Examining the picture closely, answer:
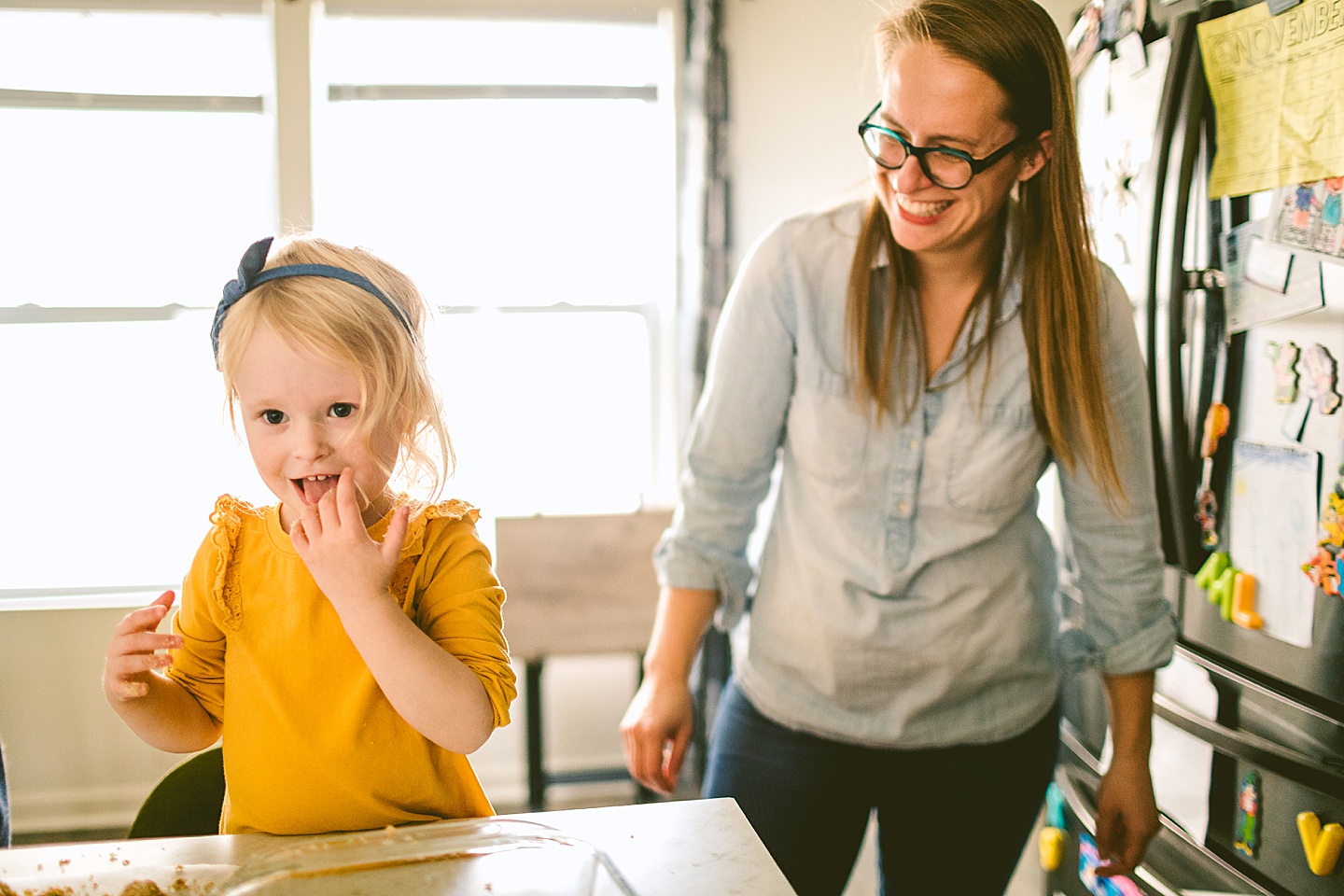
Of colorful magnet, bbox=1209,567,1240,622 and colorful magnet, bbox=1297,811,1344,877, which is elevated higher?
colorful magnet, bbox=1209,567,1240,622

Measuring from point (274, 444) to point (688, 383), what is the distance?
2101 mm

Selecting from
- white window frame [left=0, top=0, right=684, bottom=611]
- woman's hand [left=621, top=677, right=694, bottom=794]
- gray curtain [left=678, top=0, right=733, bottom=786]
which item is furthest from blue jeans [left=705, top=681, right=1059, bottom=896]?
white window frame [left=0, top=0, right=684, bottom=611]

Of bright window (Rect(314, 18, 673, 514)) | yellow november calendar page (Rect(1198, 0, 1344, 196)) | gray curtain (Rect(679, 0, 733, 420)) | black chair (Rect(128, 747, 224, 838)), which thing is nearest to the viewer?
black chair (Rect(128, 747, 224, 838))

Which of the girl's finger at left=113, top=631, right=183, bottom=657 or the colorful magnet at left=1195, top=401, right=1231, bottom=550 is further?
the colorful magnet at left=1195, top=401, right=1231, bottom=550

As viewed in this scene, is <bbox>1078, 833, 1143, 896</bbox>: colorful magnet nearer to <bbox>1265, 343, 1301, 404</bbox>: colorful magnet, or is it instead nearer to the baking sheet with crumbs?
<bbox>1265, 343, 1301, 404</bbox>: colorful magnet

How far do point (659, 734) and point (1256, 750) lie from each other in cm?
76

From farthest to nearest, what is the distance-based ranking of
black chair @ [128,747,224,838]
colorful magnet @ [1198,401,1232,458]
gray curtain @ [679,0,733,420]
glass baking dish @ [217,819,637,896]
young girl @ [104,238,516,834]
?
gray curtain @ [679,0,733,420] < colorful magnet @ [1198,401,1232,458] < black chair @ [128,747,224,838] < young girl @ [104,238,516,834] < glass baking dish @ [217,819,637,896]

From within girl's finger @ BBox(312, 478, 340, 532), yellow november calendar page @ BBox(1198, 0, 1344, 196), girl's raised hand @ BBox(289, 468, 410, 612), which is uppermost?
yellow november calendar page @ BBox(1198, 0, 1344, 196)

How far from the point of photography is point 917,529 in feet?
3.69

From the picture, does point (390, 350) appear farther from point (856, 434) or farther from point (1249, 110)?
point (1249, 110)


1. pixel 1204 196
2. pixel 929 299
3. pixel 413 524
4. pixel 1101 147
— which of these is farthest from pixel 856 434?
pixel 1101 147

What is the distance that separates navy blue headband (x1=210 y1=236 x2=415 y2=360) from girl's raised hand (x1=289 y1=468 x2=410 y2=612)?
0.18 meters

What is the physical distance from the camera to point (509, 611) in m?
2.63

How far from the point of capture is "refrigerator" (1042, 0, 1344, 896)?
1.11m
